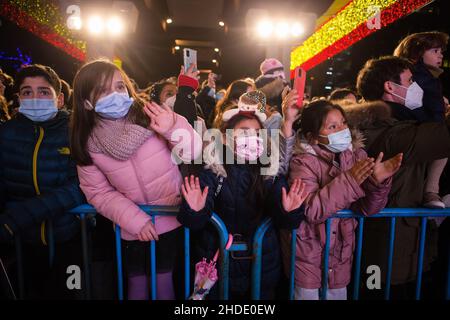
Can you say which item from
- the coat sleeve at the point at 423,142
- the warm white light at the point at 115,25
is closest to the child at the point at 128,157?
the coat sleeve at the point at 423,142

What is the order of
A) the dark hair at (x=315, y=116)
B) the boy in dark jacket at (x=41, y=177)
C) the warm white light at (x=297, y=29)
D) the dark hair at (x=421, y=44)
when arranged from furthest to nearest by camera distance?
the warm white light at (x=297, y=29) < the dark hair at (x=421, y=44) < the dark hair at (x=315, y=116) < the boy in dark jacket at (x=41, y=177)

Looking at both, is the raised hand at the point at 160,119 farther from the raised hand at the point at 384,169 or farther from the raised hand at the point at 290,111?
the raised hand at the point at 384,169

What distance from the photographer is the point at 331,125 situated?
2037 mm

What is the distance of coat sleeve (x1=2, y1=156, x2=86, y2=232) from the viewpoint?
68.6 inches

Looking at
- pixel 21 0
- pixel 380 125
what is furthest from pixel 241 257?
pixel 21 0

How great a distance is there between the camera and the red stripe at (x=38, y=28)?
481 cm

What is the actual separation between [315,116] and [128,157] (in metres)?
1.27

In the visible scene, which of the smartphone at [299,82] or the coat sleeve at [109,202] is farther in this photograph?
the smartphone at [299,82]

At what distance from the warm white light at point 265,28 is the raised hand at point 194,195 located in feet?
20.6

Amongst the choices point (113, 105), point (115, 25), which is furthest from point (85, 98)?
point (115, 25)

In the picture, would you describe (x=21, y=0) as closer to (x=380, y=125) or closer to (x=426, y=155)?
(x=380, y=125)

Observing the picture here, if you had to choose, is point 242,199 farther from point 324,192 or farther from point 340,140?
point 340,140

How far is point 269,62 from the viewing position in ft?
10.7

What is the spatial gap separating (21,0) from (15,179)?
4.60 meters
